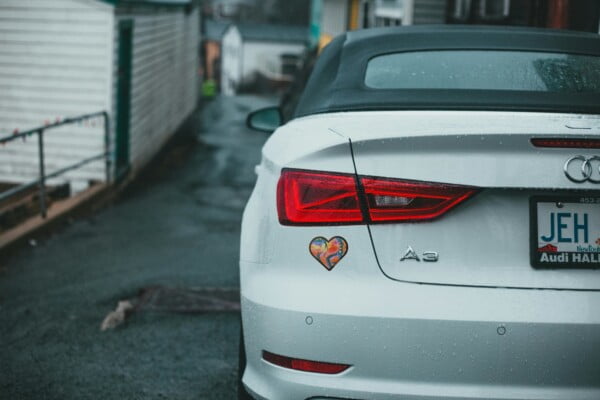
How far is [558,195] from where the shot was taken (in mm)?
2656

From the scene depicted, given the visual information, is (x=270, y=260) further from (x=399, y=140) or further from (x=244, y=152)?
(x=244, y=152)

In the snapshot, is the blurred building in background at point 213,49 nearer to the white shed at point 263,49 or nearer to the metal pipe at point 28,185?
the white shed at point 263,49

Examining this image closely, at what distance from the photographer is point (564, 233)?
8.84 feet

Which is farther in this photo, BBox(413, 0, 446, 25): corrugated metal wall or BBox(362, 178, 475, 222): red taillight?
BBox(413, 0, 446, 25): corrugated metal wall

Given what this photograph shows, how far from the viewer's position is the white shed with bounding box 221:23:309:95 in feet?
209

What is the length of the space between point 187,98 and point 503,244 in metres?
23.3

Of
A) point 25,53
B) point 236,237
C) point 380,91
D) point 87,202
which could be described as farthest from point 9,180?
point 380,91

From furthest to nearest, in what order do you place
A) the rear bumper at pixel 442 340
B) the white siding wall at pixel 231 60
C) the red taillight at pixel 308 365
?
the white siding wall at pixel 231 60, the red taillight at pixel 308 365, the rear bumper at pixel 442 340

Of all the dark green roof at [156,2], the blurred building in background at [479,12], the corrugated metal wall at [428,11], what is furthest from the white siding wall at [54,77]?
the corrugated metal wall at [428,11]

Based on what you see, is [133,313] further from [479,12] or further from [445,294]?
[479,12]

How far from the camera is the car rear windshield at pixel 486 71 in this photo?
3.47 metres

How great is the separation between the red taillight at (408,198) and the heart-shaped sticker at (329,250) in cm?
13

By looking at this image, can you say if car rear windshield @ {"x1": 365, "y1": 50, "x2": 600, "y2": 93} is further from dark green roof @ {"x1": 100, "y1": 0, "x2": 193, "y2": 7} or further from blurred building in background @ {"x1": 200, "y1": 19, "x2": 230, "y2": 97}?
blurred building in background @ {"x1": 200, "y1": 19, "x2": 230, "y2": 97}

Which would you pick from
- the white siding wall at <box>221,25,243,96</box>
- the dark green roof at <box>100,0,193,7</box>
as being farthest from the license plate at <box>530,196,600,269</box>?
the white siding wall at <box>221,25,243,96</box>
